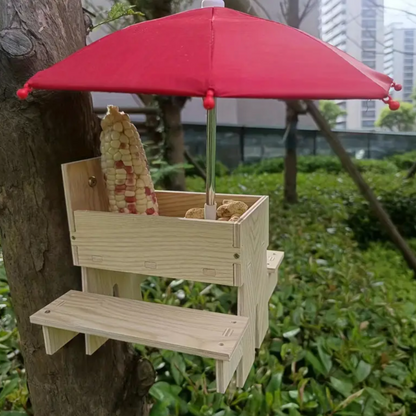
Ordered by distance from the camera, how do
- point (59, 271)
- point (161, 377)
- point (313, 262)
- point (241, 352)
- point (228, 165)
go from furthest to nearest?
point (228, 165), point (313, 262), point (161, 377), point (59, 271), point (241, 352)

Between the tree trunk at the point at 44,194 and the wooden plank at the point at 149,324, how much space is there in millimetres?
113

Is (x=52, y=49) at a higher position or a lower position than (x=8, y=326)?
higher

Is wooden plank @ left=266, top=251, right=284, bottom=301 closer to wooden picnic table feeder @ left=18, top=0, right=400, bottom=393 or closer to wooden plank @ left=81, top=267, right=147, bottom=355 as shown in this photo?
wooden picnic table feeder @ left=18, top=0, right=400, bottom=393

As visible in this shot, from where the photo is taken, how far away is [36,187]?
2.67 ft

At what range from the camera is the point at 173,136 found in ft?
8.19

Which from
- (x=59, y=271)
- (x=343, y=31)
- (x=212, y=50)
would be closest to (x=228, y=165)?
(x=343, y=31)

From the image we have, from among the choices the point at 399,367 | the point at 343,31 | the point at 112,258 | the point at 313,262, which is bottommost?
the point at 399,367

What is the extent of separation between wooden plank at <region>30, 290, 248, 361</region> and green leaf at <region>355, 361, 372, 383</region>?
0.84 metres

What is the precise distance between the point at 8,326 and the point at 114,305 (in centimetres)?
87

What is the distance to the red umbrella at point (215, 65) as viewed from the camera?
1.75ft

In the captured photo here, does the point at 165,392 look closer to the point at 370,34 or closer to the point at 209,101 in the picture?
the point at 209,101

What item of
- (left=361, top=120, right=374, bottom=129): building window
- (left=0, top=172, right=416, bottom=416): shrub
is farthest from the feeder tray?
(left=361, top=120, right=374, bottom=129): building window

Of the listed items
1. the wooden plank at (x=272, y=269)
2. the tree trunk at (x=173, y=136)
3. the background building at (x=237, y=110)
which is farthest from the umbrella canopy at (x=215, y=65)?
the background building at (x=237, y=110)

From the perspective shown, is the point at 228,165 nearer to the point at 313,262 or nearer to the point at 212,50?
the point at 313,262
